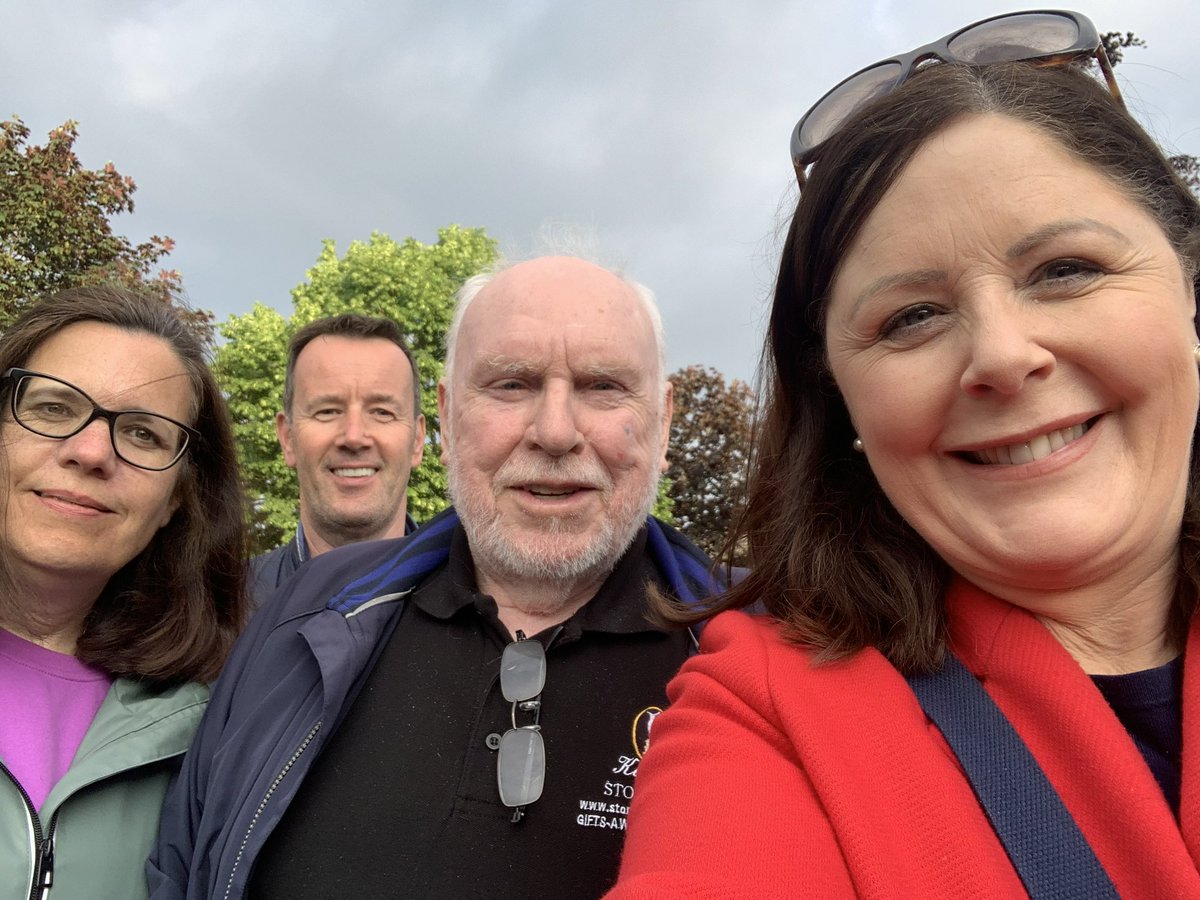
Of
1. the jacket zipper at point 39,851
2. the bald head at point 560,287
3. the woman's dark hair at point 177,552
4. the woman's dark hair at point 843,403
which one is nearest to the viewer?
the woman's dark hair at point 843,403

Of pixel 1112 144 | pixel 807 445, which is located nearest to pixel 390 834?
pixel 807 445

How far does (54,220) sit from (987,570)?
451 inches

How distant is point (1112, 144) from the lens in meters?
1.35

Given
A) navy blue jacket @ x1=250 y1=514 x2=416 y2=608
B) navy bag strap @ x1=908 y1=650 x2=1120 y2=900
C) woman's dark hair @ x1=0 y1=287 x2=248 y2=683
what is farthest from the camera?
navy blue jacket @ x1=250 y1=514 x2=416 y2=608

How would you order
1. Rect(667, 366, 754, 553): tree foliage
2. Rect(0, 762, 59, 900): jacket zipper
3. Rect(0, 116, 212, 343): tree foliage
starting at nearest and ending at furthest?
1. Rect(0, 762, 59, 900): jacket zipper
2. Rect(0, 116, 212, 343): tree foliage
3. Rect(667, 366, 754, 553): tree foliage

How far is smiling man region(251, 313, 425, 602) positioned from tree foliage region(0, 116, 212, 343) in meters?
5.46

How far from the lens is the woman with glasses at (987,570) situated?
1.11 metres

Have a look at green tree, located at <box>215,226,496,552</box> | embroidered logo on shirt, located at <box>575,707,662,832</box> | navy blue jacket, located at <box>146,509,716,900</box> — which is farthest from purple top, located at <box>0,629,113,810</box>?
green tree, located at <box>215,226,496,552</box>

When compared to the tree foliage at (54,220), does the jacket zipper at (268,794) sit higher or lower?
lower

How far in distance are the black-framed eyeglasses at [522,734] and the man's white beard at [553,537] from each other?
0.26 m

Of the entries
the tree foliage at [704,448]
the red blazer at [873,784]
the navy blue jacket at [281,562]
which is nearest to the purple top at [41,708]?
the red blazer at [873,784]

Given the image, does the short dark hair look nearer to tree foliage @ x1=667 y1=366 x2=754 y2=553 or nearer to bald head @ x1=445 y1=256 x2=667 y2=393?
bald head @ x1=445 y1=256 x2=667 y2=393

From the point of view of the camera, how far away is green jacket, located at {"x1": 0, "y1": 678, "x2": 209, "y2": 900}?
204cm

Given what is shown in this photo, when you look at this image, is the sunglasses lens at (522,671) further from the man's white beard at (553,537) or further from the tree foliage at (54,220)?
the tree foliage at (54,220)
